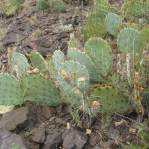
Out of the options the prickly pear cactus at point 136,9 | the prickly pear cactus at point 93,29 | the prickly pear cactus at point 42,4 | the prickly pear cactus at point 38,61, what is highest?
the prickly pear cactus at point 42,4

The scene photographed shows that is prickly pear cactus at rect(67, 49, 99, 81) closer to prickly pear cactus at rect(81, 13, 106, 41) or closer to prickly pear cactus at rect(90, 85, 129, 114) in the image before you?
prickly pear cactus at rect(90, 85, 129, 114)

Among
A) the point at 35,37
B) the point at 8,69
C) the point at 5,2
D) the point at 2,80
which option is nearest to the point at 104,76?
the point at 2,80

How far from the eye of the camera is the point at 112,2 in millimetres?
6805

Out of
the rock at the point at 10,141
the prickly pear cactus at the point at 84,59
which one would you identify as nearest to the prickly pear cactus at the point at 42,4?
the prickly pear cactus at the point at 84,59

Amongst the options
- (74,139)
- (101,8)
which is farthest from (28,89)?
(101,8)

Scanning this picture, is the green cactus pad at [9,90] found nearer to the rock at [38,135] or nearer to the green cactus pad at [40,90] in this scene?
the green cactus pad at [40,90]

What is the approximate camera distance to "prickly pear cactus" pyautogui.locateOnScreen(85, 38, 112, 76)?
15.2 ft

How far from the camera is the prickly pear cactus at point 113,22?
5.51 meters

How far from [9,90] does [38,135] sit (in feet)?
1.57

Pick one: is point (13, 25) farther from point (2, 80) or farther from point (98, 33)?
point (2, 80)

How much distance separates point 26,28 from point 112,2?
3.93ft

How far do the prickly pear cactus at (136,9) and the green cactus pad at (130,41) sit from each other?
1172 mm

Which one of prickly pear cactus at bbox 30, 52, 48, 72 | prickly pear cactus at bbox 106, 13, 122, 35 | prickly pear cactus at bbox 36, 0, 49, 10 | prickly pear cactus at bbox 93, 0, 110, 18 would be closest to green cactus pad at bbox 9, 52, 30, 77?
prickly pear cactus at bbox 30, 52, 48, 72

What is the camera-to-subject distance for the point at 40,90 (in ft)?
14.9
